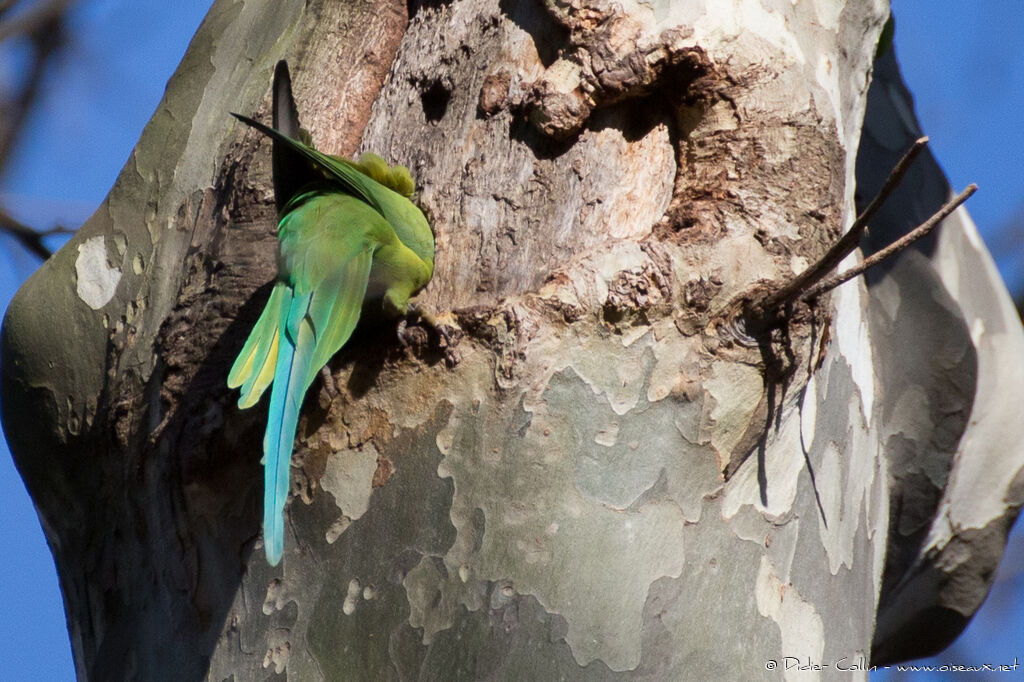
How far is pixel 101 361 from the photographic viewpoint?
2.08m

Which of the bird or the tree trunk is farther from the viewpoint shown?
the bird

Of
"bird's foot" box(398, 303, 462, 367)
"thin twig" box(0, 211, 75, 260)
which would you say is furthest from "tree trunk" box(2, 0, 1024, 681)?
"thin twig" box(0, 211, 75, 260)

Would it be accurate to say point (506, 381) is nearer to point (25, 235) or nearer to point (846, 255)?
point (846, 255)

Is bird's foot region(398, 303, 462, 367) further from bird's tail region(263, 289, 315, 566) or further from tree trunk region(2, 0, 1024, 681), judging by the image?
bird's tail region(263, 289, 315, 566)

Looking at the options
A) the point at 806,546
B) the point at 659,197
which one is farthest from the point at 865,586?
the point at 659,197

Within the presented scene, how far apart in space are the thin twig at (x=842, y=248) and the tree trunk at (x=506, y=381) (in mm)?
76

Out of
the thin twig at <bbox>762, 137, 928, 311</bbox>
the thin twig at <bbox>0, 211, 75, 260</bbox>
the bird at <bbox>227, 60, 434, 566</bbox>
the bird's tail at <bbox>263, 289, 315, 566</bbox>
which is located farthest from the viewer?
the thin twig at <bbox>0, 211, 75, 260</bbox>

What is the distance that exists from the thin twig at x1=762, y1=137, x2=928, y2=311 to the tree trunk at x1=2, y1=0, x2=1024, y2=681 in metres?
0.08

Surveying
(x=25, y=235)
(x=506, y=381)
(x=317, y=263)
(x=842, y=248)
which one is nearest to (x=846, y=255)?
(x=842, y=248)

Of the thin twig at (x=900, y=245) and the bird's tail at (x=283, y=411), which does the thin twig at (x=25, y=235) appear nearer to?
the bird's tail at (x=283, y=411)

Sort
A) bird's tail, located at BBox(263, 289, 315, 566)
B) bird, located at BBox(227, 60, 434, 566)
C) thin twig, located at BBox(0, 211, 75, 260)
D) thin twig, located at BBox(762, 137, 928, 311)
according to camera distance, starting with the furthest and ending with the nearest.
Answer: thin twig, located at BBox(0, 211, 75, 260), bird, located at BBox(227, 60, 434, 566), bird's tail, located at BBox(263, 289, 315, 566), thin twig, located at BBox(762, 137, 928, 311)

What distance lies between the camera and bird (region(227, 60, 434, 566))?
64.9 inches

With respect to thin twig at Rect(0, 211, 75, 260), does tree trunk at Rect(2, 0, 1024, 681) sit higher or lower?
lower

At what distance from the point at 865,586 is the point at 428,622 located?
88 cm
